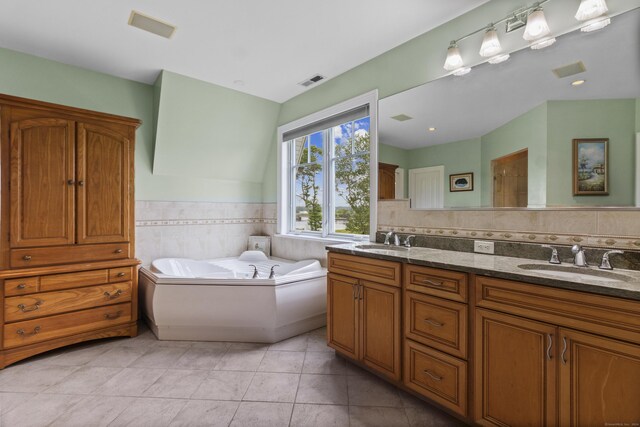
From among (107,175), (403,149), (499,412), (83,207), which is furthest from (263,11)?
(499,412)

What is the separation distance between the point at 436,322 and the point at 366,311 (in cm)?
50

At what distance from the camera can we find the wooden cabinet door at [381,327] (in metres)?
1.83

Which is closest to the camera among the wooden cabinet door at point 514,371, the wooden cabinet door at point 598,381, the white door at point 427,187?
the wooden cabinet door at point 598,381

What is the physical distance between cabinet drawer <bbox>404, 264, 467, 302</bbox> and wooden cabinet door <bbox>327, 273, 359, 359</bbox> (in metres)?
0.44

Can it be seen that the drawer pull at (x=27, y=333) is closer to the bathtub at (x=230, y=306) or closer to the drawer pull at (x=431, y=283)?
the bathtub at (x=230, y=306)

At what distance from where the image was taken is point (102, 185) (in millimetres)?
2521

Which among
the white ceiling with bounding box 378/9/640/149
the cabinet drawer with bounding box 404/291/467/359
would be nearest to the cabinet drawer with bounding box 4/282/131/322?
the cabinet drawer with bounding box 404/291/467/359

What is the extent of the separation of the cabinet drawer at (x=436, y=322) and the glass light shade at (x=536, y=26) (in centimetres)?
159

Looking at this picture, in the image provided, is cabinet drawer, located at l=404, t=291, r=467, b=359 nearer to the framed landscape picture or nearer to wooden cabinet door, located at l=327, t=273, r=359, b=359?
wooden cabinet door, located at l=327, t=273, r=359, b=359

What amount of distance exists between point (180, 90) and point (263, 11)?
4.93 ft

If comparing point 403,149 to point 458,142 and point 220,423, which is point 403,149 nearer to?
point 458,142

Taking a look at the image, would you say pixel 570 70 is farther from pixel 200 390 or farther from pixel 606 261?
pixel 200 390

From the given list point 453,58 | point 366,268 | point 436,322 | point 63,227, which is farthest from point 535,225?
point 63,227

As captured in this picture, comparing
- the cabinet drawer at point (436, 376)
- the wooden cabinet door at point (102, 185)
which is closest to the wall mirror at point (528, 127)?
the cabinet drawer at point (436, 376)
